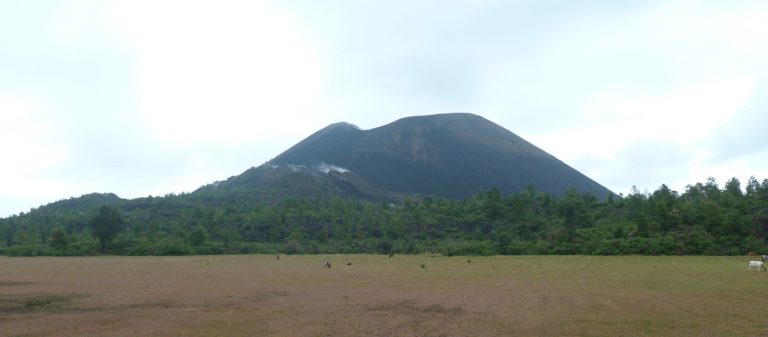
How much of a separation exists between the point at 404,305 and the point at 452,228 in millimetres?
71747

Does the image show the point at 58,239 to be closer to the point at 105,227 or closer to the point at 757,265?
the point at 105,227

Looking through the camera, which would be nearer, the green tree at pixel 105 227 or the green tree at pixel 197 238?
the green tree at pixel 105 227

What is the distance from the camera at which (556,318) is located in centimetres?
1897

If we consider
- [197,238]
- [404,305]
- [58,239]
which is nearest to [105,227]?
[58,239]

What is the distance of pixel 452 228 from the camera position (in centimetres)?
9381

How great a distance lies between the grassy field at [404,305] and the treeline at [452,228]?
26.1m

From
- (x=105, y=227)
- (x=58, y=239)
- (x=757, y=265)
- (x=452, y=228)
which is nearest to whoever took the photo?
(x=757, y=265)

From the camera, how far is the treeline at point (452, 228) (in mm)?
60188

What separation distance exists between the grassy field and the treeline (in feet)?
85.5

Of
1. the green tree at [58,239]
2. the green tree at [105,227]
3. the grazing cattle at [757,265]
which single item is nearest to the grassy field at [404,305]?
the grazing cattle at [757,265]

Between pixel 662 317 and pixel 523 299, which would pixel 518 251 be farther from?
pixel 662 317

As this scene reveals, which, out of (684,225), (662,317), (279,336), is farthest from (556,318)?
(684,225)

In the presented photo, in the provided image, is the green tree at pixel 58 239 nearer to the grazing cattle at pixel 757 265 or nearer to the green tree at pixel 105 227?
the green tree at pixel 105 227

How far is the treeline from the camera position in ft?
197
